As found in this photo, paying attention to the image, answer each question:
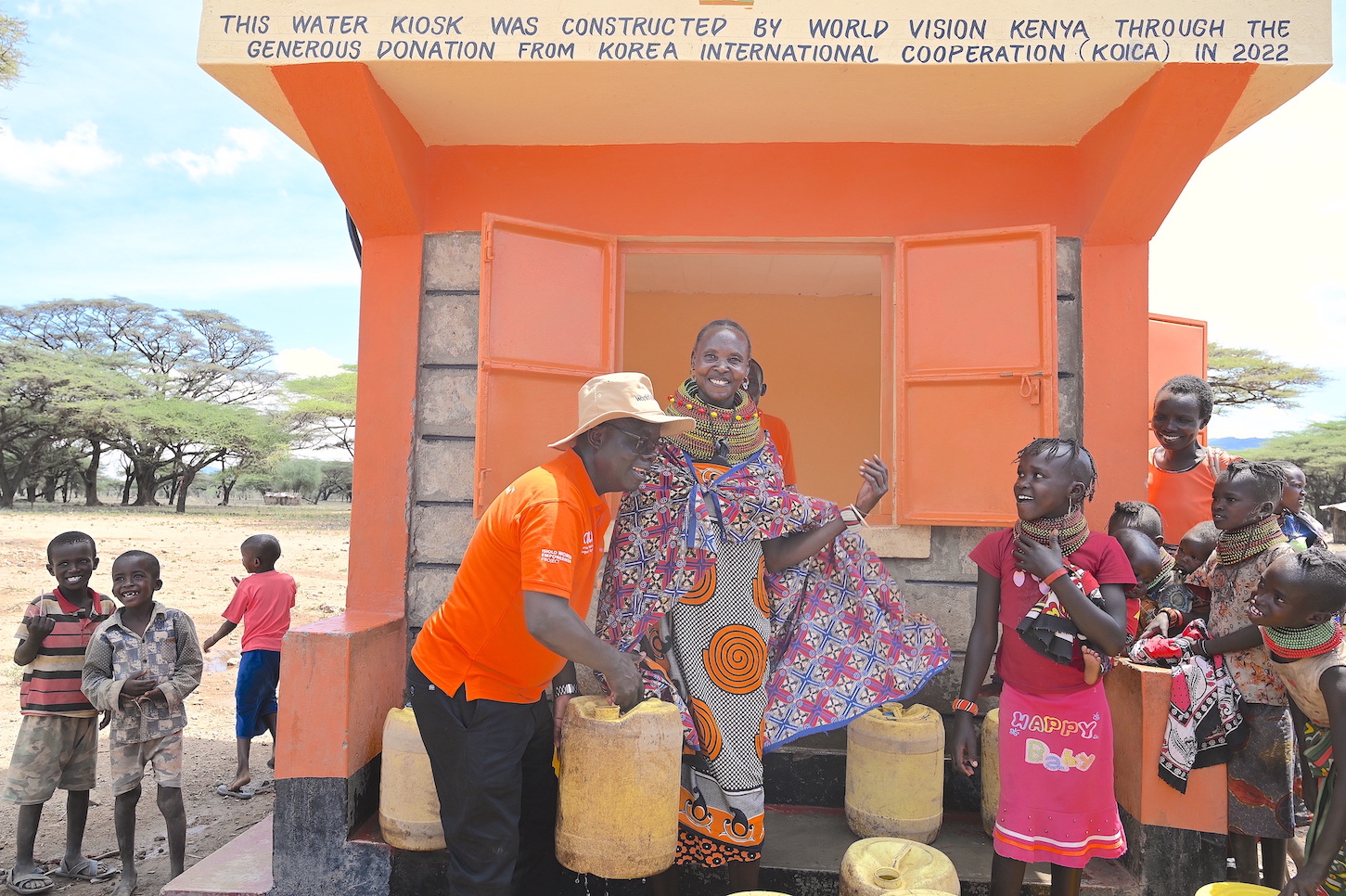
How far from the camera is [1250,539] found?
2.98m

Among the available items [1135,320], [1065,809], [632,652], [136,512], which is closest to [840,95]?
[1135,320]

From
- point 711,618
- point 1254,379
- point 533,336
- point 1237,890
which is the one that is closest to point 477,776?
point 711,618

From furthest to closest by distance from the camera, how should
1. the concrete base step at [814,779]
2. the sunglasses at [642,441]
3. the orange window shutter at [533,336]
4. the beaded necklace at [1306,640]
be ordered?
the orange window shutter at [533,336] → the concrete base step at [814,779] → the sunglasses at [642,441] → the beaded necklace at [1306,640]

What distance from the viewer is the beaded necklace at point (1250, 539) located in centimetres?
295

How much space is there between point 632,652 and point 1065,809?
4.71 feet

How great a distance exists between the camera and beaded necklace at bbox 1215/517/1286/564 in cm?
295

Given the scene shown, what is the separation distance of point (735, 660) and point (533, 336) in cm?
181

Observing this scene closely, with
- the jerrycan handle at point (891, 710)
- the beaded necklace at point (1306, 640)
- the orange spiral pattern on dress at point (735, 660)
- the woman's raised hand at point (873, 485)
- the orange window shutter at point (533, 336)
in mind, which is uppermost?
the orange window shutter at point (533, 336)

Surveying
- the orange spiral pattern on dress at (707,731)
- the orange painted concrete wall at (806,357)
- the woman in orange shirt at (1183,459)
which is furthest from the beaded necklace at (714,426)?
the orange painted concrete wall at (806,357)

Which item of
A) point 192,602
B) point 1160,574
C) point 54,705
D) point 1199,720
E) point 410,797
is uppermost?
point 1160,574

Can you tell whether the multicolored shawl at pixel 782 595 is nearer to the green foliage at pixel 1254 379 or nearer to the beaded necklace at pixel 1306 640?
the beaded necklace at pixel 1306 640

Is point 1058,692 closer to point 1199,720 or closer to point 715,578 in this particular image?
point 1199,720

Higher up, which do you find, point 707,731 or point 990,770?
point 707,731

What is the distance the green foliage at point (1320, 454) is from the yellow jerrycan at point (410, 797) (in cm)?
3617
